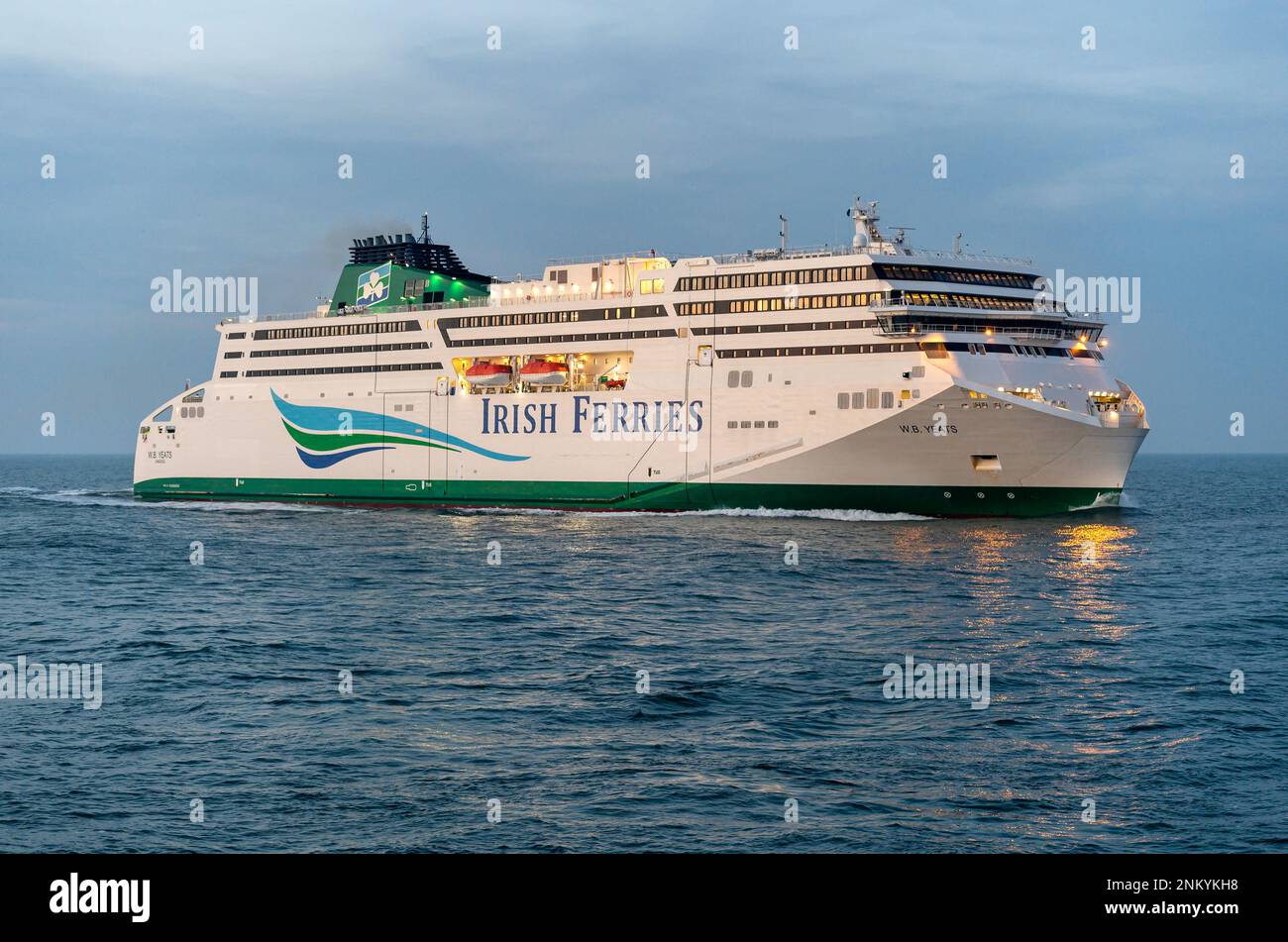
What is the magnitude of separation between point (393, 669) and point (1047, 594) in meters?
18.6

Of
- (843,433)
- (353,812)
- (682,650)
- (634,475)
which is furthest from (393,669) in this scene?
(634,475)

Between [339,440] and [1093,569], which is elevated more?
[339,440]

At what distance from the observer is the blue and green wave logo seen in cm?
6500

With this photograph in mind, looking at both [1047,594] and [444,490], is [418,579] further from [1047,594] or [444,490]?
[444,490]

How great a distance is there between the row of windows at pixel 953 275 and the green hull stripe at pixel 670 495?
973cm

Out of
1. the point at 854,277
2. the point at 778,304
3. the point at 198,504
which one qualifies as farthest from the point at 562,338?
the point at 198,504

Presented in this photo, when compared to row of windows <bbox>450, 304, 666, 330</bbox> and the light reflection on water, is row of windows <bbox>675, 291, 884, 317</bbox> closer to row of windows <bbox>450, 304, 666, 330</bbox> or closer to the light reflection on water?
row of windows <bbox>450, 304, 666, 330</bbox>

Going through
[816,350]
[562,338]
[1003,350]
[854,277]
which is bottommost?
[1003,350]

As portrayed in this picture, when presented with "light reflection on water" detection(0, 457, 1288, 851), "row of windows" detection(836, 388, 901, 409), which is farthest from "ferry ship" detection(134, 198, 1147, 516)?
"light reflection on water" detection(0, 457, 1288, 851)

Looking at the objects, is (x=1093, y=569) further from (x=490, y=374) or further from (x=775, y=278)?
(x=490, y=374)

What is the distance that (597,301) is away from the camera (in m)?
60.1

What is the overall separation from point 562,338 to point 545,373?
2.18m

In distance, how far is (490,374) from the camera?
6300 cm

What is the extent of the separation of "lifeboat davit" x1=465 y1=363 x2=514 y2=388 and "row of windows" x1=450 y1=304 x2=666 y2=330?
2434 mm
